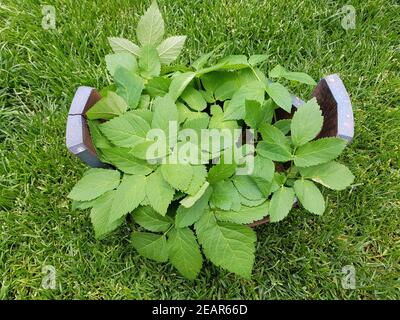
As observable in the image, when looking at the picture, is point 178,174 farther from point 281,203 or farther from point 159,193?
point 281,203

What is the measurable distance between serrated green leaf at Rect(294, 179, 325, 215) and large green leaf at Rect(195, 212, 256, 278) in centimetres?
14

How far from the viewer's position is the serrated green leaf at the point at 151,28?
114cm

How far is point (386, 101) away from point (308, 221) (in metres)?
0.53

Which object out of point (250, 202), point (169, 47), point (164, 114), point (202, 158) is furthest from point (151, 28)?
point (250, 202)

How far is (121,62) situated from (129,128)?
18cm

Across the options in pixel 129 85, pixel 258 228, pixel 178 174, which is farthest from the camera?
pixel 258 228

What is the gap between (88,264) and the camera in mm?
1327

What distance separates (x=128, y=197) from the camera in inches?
39.6

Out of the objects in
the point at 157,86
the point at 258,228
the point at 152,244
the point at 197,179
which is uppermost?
the point at 157,86

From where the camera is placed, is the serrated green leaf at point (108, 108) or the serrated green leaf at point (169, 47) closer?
the serrated green leaf at point (108, 108)

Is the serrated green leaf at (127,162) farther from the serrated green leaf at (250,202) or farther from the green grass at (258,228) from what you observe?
the green grass at (258,228)

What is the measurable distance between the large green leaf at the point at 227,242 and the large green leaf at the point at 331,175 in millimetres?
190

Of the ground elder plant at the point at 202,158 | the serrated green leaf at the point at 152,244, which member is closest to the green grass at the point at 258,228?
the serrated green leaf at the point at 152,244

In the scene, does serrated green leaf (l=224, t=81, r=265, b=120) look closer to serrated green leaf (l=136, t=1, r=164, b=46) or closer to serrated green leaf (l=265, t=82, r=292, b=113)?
serrated green leaf (l=265, t=82, r=292, b=113)
